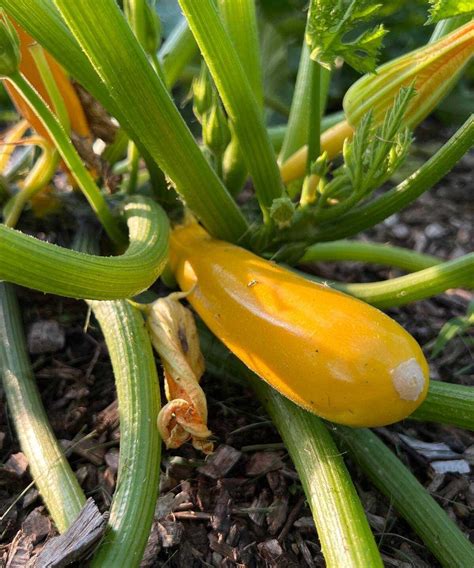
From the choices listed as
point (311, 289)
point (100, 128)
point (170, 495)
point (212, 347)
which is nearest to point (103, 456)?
point (170, 495)

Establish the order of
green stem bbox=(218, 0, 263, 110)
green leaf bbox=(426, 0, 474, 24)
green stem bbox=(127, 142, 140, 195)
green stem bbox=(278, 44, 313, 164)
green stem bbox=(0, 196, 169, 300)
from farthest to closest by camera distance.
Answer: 1. green stem bbox=(278, 44, 313, 164)
2. green stem bbox=(127, 142, 140, 195)
3. green stem bbox=(218, 0, 263, 110)
4. green leaf bbox=(426, 0, 474, 24)
5. green stem bbox=(0, 196, 169, 300)

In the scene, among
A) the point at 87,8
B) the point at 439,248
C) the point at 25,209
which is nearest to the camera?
the point at 87,8

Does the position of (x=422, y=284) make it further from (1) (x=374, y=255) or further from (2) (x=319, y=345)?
(1) (x=374, y=255)

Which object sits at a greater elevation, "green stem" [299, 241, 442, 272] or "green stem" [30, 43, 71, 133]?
"green stem" [30, 43, 71, 133]

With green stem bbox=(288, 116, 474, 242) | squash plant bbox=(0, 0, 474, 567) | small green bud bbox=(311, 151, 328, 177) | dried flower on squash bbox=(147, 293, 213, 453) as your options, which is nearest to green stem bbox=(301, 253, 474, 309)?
squash plant bbox=(0, 0, 474, 567)

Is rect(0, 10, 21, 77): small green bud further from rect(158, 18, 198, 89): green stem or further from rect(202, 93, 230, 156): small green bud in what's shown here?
rect(158, 18, 198, 89): green stem

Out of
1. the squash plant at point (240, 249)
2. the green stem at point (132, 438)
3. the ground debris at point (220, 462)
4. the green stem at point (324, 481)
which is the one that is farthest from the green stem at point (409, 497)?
the green stem at point (132, 438)

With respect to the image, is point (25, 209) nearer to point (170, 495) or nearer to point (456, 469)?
point (170, 495)
